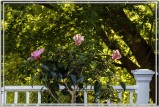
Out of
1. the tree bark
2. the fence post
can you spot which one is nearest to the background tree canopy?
the tree bark

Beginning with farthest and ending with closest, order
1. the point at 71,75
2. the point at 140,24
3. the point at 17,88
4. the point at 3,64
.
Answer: the point at 140,24
the point at 3,64
the point at 17,88
the point at 71,75

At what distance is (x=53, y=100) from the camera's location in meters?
2.57

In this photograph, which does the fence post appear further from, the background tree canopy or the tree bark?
the tree bark

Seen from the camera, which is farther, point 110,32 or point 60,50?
point 110,32

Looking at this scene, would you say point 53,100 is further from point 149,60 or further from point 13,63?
point 149,60

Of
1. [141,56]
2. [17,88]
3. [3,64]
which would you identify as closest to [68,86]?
[17,88]

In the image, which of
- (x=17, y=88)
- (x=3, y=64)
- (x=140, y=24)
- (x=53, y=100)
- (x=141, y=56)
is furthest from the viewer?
(x=141, y=56)

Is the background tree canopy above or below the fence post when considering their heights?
above

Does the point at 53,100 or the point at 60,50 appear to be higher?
the point at 60,50

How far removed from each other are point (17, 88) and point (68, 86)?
1.83 feet

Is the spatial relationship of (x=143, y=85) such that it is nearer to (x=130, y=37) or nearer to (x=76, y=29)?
(x=76, y=29)

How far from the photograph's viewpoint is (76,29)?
13.1 ft

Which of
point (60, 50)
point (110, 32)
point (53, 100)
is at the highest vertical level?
point (110, 32)

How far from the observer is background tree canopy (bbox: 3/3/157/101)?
153 inches
